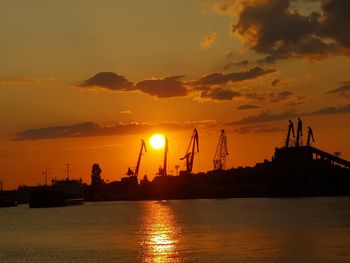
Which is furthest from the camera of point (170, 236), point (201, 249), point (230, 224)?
point (230, 224)

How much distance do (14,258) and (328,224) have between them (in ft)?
175

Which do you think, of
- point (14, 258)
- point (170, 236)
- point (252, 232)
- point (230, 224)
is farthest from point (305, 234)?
point (14, 258)

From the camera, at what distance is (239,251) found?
71.5 m

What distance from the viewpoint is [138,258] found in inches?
2687

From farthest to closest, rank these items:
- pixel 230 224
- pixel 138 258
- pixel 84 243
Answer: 1. pixel 230 224
2. pixel 84 243
3. pixel 138 258

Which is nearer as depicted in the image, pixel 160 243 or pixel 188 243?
pixel 188 243

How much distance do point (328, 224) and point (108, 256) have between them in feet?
158

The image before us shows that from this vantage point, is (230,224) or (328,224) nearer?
(328,224)

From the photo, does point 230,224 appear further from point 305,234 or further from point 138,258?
point 138,258

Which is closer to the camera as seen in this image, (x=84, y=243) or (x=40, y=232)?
(x=84, y=243)

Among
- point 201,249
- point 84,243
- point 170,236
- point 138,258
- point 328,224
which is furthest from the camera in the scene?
point 328,224

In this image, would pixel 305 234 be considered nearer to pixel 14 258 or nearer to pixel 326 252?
pixel 326 252

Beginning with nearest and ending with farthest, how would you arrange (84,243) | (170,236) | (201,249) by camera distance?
(201,249)
(84,243)
(170,236)

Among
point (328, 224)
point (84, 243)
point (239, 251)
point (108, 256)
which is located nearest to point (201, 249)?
point (239, 251)
